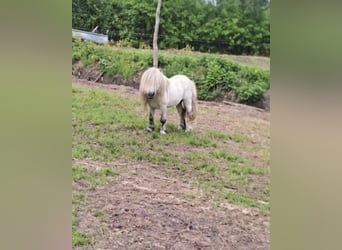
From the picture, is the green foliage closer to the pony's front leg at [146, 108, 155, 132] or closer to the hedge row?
the hedge row

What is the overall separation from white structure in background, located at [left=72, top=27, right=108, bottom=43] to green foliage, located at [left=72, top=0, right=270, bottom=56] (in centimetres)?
2

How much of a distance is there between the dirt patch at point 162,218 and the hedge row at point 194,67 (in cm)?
53

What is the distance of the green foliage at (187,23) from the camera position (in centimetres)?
220

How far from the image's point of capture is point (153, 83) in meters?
2.28

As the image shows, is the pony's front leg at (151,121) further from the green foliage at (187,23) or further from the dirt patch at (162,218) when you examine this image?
the green foliage at (187,23)

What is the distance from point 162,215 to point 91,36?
1.02 meters

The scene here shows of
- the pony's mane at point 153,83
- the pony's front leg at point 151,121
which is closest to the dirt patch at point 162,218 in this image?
the pony's front leg at point 151,121

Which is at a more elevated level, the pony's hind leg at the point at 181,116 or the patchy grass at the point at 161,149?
the pony's hind leg at the point at 181,116

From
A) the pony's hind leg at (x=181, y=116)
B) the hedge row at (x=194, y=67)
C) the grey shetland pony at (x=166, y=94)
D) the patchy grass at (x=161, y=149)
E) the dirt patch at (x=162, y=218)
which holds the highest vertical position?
the hedge row at (x=194, y=67)

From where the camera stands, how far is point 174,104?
7.66ft

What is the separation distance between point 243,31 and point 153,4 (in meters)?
0.50

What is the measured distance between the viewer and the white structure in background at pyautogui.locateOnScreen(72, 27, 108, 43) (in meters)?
2.22

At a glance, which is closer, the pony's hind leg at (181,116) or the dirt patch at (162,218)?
the dirt patch at (162,218)
